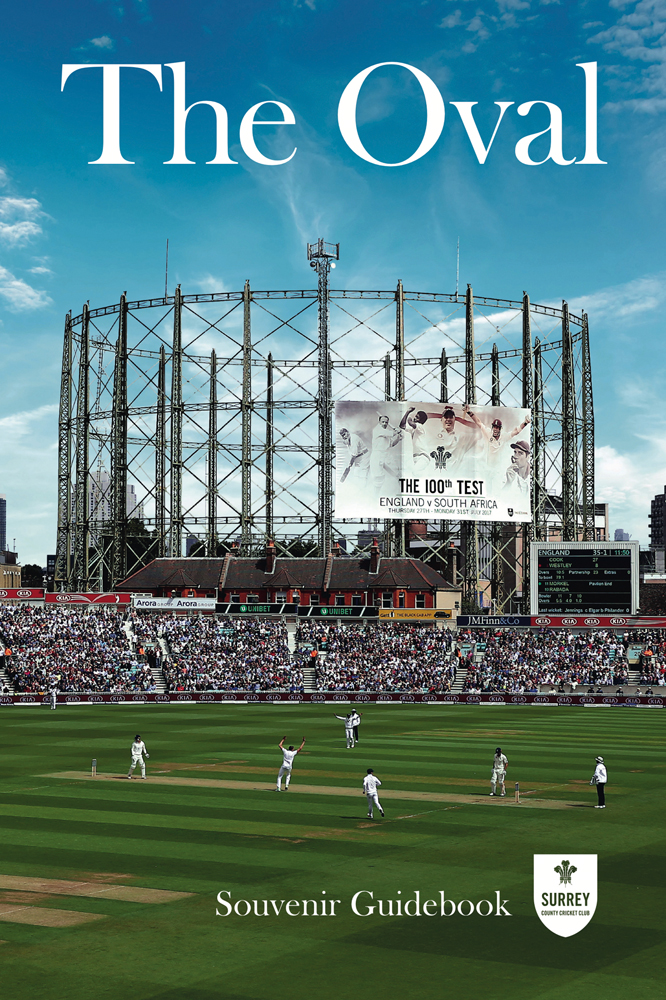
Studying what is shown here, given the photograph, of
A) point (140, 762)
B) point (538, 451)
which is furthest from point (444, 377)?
point (140, 762)

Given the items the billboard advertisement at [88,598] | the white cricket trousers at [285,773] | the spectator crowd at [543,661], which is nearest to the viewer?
the white cricket trousers at [285,773]

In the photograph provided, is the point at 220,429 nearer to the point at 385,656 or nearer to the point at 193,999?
the point at 385,656

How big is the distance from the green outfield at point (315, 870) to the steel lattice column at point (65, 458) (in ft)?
181

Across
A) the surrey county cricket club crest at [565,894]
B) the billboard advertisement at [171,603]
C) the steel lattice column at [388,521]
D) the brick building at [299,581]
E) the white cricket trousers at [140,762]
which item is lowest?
the white cricket trousers at [140,762]

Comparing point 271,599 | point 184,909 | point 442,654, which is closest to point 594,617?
point 442,654

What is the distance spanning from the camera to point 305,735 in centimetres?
4388

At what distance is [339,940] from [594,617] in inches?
2289

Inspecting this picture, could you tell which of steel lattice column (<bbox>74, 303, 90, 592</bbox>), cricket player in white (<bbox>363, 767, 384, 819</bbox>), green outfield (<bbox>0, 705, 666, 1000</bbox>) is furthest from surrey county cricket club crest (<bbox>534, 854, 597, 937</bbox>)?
steel lattice column (<bbox>74, 303, 90, 592</bbox>)

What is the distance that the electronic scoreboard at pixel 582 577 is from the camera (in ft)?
Result: 229

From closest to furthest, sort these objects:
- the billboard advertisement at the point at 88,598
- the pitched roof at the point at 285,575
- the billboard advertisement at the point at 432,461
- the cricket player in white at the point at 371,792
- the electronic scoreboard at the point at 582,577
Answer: the cricket player in white at the point at 371,792 → the electronic scoreboard at the point at 582,577 → the billboard advertisement at the point at 88,598 → the billboard advertisement at the point at 432,461 → the pitched roof at the point at 285,575

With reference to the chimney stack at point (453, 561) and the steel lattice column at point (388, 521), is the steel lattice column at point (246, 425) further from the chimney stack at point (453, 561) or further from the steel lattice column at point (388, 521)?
the chimney stack at point (453, 561)

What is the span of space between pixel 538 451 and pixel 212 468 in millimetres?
26593

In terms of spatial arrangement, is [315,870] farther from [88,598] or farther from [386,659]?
[88,598]

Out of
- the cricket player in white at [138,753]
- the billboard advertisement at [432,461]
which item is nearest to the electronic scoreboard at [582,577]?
the billboard advertisement at [432,461]
